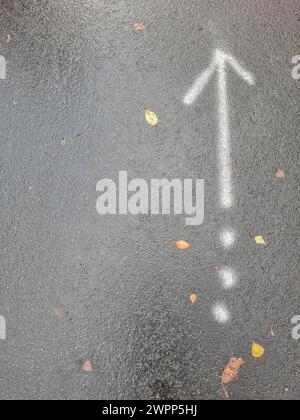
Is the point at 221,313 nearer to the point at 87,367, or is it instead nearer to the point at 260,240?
the point at 260,240

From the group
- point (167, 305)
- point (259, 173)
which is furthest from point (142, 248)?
point (259, 173)

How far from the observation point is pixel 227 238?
3469 millimetres

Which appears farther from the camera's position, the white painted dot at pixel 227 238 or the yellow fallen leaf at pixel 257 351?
the white painted dot at pixel 227 238

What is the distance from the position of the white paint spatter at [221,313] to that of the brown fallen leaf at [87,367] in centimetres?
87

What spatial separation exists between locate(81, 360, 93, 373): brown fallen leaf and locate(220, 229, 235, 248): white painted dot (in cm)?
117

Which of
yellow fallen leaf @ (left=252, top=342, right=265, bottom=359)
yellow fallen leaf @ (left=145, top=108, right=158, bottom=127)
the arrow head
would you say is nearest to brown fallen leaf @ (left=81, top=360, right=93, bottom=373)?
yellow fallen leaf @ (left=252, top=342, right=265, bottom=359)

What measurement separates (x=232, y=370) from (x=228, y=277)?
23.4 inches

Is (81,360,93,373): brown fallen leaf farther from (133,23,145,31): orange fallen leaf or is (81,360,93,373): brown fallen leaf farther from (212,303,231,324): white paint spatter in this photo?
(133,23,145,31): orange fallen leaf

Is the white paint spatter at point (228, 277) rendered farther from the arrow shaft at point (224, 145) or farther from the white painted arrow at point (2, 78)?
the white painted arrow at point (2, 78)

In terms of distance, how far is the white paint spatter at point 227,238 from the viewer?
3.46m

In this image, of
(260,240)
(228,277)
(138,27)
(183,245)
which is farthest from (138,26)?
(228,277)

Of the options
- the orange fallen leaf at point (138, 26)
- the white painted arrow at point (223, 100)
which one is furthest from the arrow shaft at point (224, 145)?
the orange fallen leaf at point (138, 26)

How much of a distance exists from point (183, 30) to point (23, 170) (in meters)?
1.50
